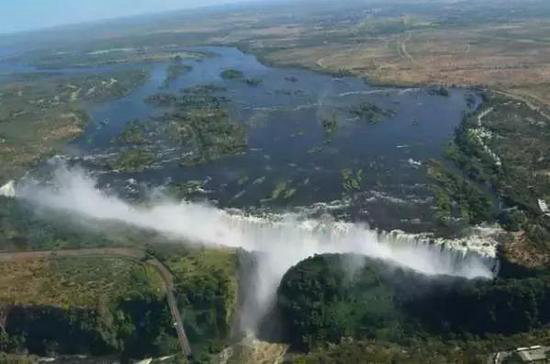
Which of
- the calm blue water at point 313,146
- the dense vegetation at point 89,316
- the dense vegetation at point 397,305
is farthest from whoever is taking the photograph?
the calm blue water at point 313,146

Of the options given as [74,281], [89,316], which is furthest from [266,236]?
[89,316]

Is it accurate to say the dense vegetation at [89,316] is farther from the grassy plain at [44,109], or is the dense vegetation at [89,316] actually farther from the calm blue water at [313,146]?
the grassy plain at [44,109]

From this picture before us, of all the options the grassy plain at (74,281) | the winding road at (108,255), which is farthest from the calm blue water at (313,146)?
the grassy plain at (74,281)

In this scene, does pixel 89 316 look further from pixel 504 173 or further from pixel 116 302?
pixel 504 173

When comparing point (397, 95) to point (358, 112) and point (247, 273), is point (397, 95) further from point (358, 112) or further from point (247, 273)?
point (247, 273)

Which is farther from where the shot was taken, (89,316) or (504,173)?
(504,173)

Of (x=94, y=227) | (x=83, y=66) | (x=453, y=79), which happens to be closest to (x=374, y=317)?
(x=94, y=227)
